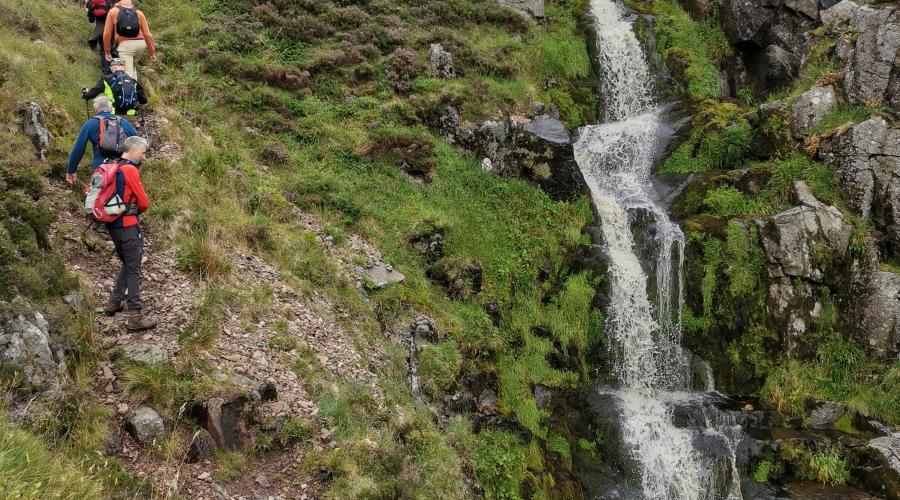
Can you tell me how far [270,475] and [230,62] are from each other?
1300 cm

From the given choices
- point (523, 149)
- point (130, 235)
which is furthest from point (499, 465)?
point (523, 149)

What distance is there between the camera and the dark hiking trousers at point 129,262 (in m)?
6.35

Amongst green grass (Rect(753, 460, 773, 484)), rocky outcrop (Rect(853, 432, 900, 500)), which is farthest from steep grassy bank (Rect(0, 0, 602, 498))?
rocky outcrop (Rect(853, 432, 900, 500))

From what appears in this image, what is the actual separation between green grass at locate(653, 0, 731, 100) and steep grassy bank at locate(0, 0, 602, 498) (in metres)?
3.38

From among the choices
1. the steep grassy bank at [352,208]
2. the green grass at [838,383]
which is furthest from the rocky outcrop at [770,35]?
the green grass at [838,383]

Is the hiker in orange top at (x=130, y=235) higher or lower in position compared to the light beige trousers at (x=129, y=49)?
lower

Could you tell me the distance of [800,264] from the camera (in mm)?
12094

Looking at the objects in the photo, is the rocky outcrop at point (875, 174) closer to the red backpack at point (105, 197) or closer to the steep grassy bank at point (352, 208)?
the steep grassy bank at point (352, 208)

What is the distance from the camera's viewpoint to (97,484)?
172 inches

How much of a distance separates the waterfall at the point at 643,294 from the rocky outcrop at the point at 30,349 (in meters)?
10.2

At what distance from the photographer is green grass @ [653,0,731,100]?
1880cm

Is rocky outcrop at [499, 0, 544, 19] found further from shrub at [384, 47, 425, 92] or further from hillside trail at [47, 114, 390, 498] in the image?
hillside trail at [47, 114, 390, 498]

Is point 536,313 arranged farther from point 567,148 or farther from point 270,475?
point 270,475

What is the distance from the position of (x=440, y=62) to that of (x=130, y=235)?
13511 mm
